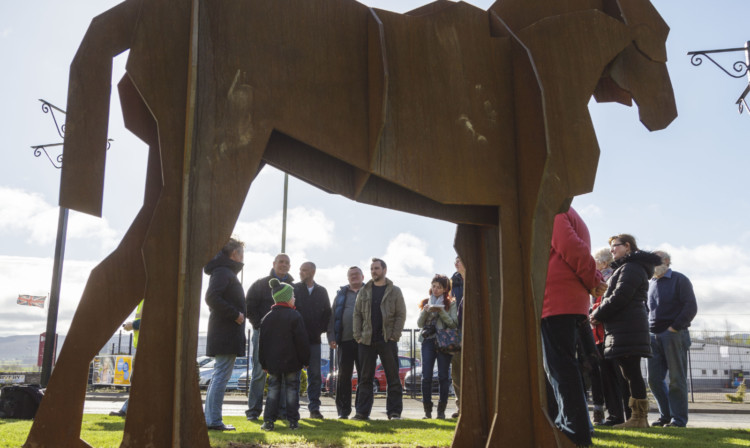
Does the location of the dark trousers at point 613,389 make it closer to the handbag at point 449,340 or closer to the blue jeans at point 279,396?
the handbag at point 449,340

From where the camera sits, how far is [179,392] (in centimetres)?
230

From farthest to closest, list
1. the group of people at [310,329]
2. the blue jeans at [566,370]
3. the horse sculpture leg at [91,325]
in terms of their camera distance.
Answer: the group of people at [310,329], the blue jeans at [566,370], the horse sculpture leg at [91,325]

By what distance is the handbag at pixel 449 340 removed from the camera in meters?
7.73

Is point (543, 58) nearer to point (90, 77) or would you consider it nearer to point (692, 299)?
point (90, 77)

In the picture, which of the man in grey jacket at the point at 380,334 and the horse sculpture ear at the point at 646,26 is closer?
the horse sculpture ear at the point at 646,26

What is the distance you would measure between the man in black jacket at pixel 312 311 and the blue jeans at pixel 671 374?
4.02 m

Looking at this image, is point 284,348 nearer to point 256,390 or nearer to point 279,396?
point 279,396

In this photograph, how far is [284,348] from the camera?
627cm

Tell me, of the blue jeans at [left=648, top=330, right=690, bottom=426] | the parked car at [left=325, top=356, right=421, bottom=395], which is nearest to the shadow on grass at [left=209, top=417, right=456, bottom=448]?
the blue jeans at [left=648, top=330, right=690, bottom=426]

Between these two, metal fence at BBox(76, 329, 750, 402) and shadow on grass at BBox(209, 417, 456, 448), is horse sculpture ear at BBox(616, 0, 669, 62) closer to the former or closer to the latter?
shadow on grass at BBox(209, 417, 456, 448)

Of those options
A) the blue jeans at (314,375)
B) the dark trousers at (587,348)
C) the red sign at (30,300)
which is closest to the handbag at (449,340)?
the blue jeans at (314,375)

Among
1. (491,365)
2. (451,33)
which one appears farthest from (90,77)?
(491,365)

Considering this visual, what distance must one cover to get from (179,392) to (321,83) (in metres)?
1.48

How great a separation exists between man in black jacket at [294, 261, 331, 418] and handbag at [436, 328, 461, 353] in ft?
5.00
